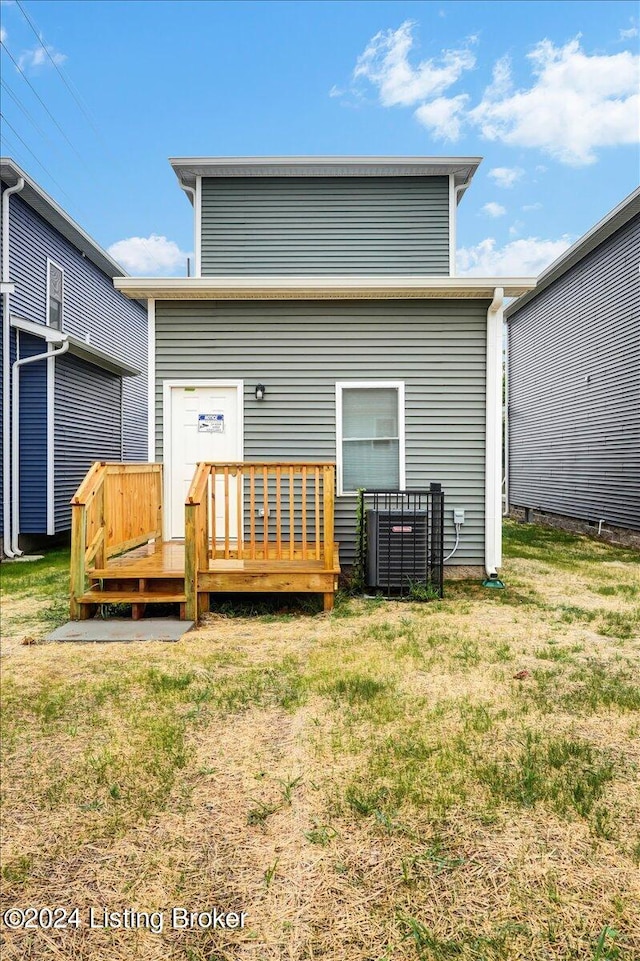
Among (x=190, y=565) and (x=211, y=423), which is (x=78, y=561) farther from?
(x=211, y=423)

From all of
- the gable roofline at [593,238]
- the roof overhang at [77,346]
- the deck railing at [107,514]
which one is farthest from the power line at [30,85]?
the gable roofline at [593,238]

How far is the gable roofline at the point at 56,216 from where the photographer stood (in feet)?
31.4

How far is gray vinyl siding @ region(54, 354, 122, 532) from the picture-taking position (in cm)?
1076

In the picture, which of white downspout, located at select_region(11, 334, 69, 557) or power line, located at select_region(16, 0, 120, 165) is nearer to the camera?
white downspout, located at select_region(11, 334, 69, 557)

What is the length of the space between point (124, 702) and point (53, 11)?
28.2 meters

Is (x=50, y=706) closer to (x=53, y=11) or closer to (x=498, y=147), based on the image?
(x=498, y=147)

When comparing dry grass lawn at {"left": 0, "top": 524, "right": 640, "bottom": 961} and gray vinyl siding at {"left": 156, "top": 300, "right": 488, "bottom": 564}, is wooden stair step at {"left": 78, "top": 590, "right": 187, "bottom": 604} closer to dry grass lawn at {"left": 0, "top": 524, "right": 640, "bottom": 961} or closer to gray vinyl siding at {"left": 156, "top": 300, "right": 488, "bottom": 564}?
dry grass lawn at {"left": 0, "top": 524, "right": 640, "bottom": 961}

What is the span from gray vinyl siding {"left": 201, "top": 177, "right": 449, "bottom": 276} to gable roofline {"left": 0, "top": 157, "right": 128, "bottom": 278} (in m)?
3.15

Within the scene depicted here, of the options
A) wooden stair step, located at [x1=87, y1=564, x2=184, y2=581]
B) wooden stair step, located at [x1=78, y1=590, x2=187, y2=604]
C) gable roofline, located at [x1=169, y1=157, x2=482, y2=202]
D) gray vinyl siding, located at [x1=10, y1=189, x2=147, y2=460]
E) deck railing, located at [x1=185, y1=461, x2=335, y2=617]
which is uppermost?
gable roofline, located at [x1=169, y1=157, x2=482, y2=202]

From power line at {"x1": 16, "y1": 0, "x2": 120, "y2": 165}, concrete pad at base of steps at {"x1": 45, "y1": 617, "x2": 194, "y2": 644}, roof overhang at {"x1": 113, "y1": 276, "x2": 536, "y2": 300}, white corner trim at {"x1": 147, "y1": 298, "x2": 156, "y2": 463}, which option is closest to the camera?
concrete pad at base of steps at {"x1": 45, "y1": 617, "x2": 194, "y2": 644}

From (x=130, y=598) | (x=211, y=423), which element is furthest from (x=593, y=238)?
(x=130, y=598)

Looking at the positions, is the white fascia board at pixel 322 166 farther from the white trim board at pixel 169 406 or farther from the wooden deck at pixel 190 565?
the wooden deck at pixel 190 565

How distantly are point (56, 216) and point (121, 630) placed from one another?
30.7 feet

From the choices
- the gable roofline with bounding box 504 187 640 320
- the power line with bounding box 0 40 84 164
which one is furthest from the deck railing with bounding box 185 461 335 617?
the power line with bounding box 0 40 84 164
